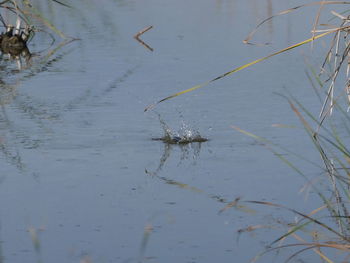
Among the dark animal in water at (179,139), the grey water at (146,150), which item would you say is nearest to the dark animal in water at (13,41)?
the grey water at (146,150)

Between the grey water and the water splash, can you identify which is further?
the water splash

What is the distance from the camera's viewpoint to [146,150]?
4992 millimetres

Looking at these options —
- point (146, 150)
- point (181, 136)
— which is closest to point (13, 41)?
point (181, 136)

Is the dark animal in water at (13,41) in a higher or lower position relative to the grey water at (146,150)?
lower

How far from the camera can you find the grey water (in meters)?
3.66

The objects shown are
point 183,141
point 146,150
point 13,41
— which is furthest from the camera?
point 13,41

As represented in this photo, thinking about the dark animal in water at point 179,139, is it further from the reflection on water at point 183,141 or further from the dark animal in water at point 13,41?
the dark animal in water at point 13,41

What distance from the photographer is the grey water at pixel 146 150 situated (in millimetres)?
3660

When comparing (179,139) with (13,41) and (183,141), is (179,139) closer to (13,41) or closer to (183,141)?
(183,141)

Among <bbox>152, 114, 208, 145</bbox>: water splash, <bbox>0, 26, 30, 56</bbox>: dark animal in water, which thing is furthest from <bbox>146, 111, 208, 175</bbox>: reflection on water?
<bbox>0, 26, 30, 56</bbox>: dark animal in water

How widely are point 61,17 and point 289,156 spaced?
616 cm

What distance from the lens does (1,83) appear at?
6.95 metres

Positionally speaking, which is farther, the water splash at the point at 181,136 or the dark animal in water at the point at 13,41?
the dark animal in water at the point at 13,41

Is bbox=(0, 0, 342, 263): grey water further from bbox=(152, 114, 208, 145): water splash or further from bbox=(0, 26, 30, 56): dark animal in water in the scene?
bbox=(0, 26, 30, 56): dark animal in water
